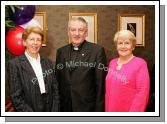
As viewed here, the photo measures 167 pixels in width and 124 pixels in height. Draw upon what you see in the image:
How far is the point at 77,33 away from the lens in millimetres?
3152

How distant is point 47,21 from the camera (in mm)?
3209

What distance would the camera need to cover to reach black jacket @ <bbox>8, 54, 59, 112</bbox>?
3.12 meters

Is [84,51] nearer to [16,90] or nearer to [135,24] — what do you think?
[135,24]

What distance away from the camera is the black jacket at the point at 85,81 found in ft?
10.3

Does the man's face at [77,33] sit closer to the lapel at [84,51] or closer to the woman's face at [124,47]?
the lapel at [84,51]

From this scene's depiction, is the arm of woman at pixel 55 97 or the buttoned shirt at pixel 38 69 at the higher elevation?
the buttoned shirt at pixel 38 69

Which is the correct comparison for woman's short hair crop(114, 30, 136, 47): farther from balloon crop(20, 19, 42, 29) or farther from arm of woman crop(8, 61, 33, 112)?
arm of woman crop(8, 61, 33, 112)

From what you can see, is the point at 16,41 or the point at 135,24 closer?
the point at 16,41

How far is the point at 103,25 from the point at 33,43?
65 cm

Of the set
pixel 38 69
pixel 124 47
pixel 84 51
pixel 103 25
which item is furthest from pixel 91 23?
pixel 38 69

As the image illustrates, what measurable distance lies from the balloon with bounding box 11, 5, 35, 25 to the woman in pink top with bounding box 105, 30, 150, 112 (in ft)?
2.58

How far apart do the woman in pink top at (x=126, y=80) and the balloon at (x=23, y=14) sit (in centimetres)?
79

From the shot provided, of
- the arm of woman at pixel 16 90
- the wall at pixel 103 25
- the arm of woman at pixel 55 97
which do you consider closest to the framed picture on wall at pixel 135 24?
the wall at pixel 103 25

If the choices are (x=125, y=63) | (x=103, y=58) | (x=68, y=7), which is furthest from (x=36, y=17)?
(x=125, y=63)
